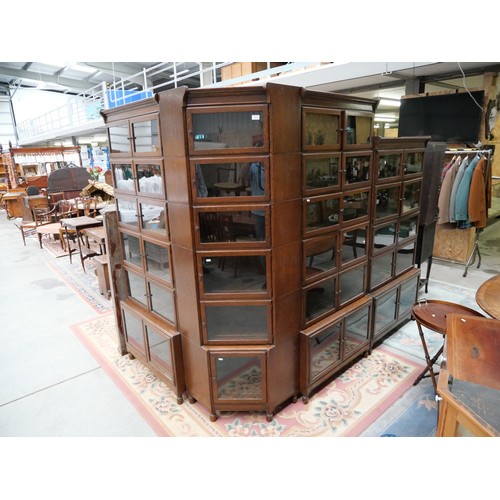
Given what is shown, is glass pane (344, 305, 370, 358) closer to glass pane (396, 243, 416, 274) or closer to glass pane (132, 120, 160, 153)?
glass pane (396, 243, 416, 274)

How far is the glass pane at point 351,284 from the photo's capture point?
2803mm

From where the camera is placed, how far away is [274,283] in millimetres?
2215

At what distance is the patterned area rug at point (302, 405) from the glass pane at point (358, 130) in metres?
1.87

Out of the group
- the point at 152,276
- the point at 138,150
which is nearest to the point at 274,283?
the point at 152,276

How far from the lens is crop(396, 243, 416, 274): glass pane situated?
3.46 meters

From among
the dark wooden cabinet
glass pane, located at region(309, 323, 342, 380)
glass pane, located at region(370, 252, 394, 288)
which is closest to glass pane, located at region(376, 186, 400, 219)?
the dark wooden cabinet

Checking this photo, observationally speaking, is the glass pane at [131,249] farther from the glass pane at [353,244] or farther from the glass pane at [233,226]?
the glass pane at [353,244]

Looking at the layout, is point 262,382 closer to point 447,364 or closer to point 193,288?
point 193,288

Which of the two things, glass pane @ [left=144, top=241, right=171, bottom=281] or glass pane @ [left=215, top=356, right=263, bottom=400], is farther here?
glass pane @ [left=144, top=241, right=171, bottom=281]

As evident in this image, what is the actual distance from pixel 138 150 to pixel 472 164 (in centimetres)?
411

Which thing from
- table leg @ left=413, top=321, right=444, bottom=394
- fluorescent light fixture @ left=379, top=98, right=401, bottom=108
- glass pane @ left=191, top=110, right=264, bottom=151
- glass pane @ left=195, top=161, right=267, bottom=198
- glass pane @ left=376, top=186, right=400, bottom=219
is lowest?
table leg @ left=413, top=321, right=444, bottom=394

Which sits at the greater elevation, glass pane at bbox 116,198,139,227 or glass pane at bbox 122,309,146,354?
glass pane at bbox 116,198,139,227

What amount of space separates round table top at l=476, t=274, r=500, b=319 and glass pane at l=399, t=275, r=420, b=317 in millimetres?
1063

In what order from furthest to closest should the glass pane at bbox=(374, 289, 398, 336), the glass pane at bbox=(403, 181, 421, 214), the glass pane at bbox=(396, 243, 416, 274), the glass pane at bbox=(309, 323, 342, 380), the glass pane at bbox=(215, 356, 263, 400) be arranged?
the glass pane at bbox=(396, 243, 416, 274) < the glass pane at bbox=(403, 181, 421, 214) < the glass pane at bbox=(374, 289, 398, 336) < the glass pane at bbox=(309, 323, 342, 380) < the glass pane at bbox=(215, 356, 263, 400)
